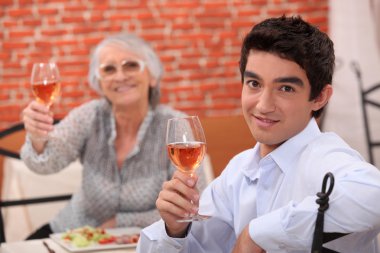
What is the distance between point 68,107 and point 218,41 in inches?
46.5

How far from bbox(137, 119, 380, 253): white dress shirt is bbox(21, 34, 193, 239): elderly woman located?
3.45 feet

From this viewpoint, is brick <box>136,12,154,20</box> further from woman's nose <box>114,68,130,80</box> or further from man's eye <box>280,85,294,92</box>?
man's eye <box>280,85,294,92</box>

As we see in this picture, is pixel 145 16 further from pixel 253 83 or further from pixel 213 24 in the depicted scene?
pixel 253 83

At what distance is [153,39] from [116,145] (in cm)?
221

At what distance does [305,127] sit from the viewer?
1.65 metres

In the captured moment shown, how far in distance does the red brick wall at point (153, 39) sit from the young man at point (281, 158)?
3.51m

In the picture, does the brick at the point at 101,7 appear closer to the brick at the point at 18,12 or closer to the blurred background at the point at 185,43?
the blurred background at the point at 185,43

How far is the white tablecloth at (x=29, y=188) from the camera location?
12.7ft

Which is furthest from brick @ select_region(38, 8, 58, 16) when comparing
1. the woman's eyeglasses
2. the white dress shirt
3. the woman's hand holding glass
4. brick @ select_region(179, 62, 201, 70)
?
the white dress shirt

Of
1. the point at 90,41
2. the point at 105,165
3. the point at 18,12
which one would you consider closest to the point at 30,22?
the point at 18,12

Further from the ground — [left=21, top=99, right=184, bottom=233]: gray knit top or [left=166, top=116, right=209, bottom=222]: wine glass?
[left=166, top=116, right=209, bottom=222]: wine glass

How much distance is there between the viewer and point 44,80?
2543mm

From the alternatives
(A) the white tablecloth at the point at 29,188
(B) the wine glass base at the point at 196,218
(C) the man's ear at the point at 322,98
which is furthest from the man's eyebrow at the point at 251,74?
(A) the white tablecloth at the point at 29,188

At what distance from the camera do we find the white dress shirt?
4.51 feet
